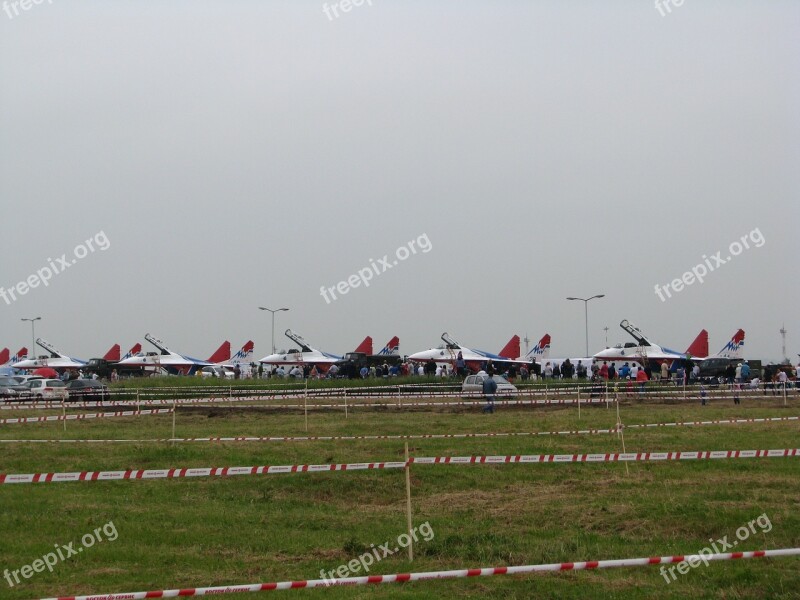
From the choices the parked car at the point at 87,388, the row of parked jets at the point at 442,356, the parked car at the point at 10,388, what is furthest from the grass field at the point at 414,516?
the row of parked jets at the point at 442,356

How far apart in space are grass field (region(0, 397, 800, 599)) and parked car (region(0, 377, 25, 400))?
25.2 metres

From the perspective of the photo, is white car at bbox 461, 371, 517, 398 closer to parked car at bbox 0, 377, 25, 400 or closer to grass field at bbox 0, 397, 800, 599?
parked car at bbox 0, 377, 25, 400

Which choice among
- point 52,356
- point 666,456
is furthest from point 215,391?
point 52,356

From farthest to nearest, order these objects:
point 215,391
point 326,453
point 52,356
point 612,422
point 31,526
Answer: point 52,356 → point 215,391 → point 612,422 → point 326,453 → point 31,526

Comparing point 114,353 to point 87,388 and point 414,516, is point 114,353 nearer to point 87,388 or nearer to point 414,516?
point 87,388

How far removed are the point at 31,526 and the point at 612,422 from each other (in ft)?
57.8

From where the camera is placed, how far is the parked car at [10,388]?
43.9 metres

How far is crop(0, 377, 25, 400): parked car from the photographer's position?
4394cm

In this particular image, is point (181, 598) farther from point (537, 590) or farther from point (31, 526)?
point (31, 526)

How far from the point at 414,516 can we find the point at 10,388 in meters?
40.8

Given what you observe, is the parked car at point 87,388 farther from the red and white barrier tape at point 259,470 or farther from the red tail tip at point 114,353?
the red tail tip at point 114,353

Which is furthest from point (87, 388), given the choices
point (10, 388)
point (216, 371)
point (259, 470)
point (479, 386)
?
point (216, 371)

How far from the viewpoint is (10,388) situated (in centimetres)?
4831

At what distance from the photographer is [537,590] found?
905 cm
